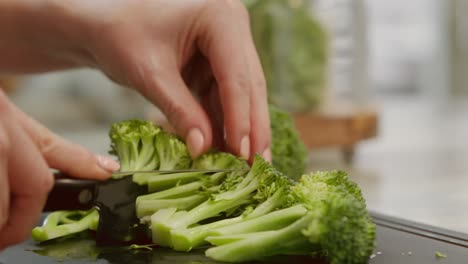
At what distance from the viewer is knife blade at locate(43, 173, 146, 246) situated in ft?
4.11

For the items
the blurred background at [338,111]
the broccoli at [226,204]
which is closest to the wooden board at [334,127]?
the blurred background at [338,111]

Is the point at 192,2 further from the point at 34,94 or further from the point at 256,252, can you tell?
the point at 34,94

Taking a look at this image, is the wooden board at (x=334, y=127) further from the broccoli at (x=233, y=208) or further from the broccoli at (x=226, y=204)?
the broccoli at (x=226, y=204)

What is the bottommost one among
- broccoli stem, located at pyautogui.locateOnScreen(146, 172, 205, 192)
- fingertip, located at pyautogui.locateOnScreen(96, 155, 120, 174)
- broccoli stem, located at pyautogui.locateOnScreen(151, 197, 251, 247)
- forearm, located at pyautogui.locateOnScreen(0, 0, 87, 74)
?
broccoli stem, located at pyautogui.locateOnScreen(151, 197, 251, 247)

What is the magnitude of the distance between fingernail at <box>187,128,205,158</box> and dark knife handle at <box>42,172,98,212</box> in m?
0.20

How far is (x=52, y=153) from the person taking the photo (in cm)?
141

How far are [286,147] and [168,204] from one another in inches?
20.2

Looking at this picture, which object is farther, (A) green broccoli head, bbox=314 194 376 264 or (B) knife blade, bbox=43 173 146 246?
(B) knife blade, bbox=43 173 146 246

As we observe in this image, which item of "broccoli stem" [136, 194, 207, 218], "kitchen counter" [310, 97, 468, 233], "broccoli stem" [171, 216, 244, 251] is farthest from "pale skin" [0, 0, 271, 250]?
"kitchen counter" [310, 97, 468, 233]

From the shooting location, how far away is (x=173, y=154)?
4.63 ft

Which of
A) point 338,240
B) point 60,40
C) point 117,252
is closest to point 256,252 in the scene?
point 338,240

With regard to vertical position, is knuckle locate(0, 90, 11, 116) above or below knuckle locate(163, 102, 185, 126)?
above

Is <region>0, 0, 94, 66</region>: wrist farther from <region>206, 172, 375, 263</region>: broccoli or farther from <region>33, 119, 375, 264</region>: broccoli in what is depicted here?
<region>206, 172, 375, 263</region>: broccoli

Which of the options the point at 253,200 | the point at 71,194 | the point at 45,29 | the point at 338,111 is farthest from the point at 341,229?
the point at 338,111
